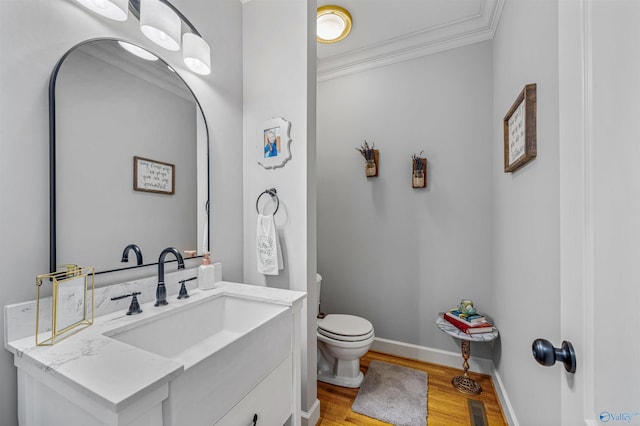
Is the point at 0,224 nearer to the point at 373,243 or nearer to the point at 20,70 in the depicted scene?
the point at 20,70

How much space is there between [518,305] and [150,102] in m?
2.12

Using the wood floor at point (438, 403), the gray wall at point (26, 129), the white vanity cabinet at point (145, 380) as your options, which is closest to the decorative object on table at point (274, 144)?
the gray wall at point (26, 129)

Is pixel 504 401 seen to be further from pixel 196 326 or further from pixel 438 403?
pixel 196 326

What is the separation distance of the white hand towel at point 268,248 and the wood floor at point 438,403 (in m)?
0.98

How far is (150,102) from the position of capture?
4.01ft

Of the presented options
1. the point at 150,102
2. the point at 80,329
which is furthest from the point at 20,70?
the point at 80,329

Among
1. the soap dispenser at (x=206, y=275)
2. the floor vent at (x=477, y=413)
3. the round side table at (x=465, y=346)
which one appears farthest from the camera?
the round side table at (x=465, y=346)

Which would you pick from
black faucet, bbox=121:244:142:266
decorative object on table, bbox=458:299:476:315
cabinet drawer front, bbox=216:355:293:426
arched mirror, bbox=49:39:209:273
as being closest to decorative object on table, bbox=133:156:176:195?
arched mirror, bbox=49:39:209:273

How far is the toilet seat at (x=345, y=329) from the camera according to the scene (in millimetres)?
1856

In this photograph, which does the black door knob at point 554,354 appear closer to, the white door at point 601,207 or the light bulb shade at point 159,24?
the white door at point 601,207

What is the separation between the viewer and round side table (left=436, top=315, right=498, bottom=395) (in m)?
1.80

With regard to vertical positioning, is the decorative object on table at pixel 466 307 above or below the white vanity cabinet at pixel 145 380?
below

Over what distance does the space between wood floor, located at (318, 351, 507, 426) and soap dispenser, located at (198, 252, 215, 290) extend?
108cm

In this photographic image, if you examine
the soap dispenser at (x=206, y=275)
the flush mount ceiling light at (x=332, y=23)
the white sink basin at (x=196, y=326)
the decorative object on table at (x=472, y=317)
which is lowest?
the decorative object on table at (x=472, y=317)
